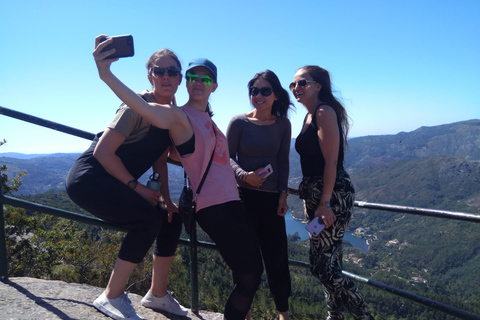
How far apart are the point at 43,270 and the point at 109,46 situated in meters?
11.0

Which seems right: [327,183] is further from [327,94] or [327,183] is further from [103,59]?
[103,59]

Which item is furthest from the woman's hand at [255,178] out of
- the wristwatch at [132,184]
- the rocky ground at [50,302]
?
the rocky ground at [50,302]

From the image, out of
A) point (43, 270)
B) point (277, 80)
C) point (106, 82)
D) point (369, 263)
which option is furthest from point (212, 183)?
point (369, 263)

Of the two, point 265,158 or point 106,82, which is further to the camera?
point 265,158

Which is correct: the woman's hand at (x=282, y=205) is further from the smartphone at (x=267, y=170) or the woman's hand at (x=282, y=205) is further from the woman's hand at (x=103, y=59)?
the woman's hand at (x=103, y=59)

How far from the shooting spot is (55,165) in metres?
174

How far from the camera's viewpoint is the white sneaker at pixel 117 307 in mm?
2080

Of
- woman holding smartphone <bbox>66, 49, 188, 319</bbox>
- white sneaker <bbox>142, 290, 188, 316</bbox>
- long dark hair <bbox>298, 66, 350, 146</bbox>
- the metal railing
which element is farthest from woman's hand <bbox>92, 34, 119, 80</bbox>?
white sneaker <bbox>142, 290, 188, 316</bbox>

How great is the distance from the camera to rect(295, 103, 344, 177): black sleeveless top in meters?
2.48

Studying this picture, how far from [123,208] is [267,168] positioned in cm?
99

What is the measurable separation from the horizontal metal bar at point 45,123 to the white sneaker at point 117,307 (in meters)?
1.10

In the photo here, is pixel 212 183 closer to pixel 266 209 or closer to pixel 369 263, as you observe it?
pixel 266 209

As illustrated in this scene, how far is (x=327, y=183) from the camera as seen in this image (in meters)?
2.37

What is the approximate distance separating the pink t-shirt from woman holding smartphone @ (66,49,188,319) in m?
0.24
